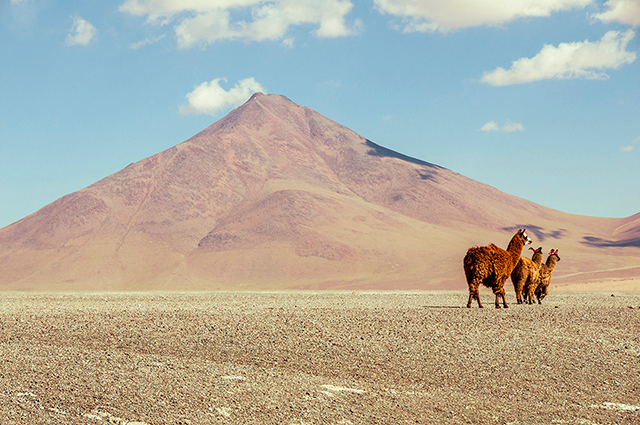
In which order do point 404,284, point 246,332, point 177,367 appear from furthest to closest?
point 404,284
point 246,332
point 177,367

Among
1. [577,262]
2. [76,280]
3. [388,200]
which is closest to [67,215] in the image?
[76,280]

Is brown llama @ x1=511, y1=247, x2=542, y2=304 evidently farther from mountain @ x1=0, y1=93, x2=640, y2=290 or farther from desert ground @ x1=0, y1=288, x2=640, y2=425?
mountain @ x1=0, y1=93, x2=640, y2=290

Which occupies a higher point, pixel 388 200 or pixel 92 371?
pixel 388 200

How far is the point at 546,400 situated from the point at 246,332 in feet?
25.9

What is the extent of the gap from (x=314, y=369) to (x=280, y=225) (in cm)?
9615

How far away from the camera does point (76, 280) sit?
94.3 m

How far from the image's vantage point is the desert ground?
970 centimetres

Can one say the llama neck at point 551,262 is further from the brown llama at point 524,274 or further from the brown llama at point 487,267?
the brown llama at point 487,267

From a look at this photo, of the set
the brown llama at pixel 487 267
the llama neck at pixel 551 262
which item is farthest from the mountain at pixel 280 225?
the brown llama at pixel 487 267

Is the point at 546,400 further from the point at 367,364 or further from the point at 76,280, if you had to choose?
the point at 76,280

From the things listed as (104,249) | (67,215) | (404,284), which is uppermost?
(67,215)

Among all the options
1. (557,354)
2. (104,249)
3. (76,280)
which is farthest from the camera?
(104,249)

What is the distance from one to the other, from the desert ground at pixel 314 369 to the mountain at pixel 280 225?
59613 millimetres

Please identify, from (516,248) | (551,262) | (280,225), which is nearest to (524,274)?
(516,248)
